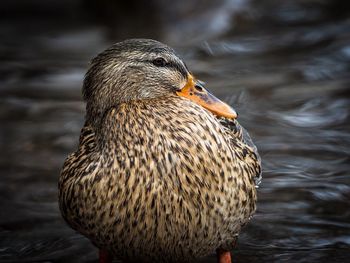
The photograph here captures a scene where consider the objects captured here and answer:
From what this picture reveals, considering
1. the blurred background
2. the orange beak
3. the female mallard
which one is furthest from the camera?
the blurred background

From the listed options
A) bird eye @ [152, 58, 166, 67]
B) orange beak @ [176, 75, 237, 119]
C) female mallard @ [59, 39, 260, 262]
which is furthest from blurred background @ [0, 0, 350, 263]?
bird eye @ [152, 58, 166, 67]

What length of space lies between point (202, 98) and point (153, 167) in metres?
0.53

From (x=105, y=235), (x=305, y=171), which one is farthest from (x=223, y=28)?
(x=105, y=235)

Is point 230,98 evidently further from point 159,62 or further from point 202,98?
point 159,62

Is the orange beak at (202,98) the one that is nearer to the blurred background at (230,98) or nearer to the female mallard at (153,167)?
the female mallard at (153,167)

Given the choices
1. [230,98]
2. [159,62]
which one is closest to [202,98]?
[159,62]

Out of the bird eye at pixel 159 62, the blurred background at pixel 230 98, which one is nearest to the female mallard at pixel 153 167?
the bird eye at pixel 159 62

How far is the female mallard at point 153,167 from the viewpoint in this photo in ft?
13.0

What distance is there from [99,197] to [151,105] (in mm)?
531

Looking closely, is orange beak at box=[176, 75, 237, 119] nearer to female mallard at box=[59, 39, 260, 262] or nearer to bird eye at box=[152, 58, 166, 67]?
female mallard at box=[59, 39, 260, 262]

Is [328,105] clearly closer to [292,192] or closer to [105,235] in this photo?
[292,192]

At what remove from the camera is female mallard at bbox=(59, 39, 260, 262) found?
3947 millimetres

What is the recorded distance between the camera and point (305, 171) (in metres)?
6.04

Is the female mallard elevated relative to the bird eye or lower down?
lower down
